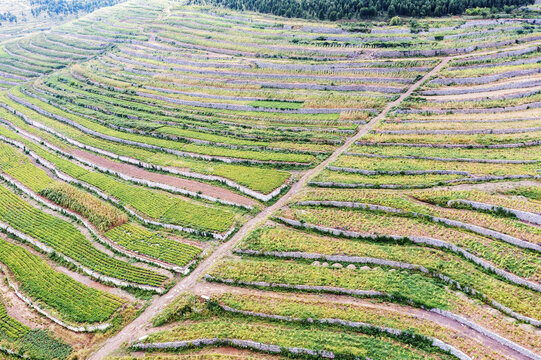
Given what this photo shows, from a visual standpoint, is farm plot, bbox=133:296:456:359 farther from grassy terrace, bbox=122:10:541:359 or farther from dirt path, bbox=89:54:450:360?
dirt path, bbox=89:54:450:360

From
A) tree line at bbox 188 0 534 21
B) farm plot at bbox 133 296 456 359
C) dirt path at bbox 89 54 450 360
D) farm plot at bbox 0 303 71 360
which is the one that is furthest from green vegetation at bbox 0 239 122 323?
tree line at bbox 188 0 534 21

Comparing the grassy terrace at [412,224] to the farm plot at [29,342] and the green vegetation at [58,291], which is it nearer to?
the green vegetation at [58,291]

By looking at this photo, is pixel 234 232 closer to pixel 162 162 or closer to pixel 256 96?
pixel 162 162

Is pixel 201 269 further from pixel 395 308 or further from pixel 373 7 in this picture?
pixel 373 7

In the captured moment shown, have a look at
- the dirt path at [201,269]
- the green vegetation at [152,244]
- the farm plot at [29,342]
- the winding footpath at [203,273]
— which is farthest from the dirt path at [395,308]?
the farm plot at [29,342]

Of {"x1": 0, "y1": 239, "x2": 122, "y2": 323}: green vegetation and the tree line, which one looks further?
the tree line

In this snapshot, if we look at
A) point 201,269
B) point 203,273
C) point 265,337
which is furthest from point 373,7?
point 265,337

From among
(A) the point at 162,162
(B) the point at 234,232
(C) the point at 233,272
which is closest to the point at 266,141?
(A) the point at 162,162
